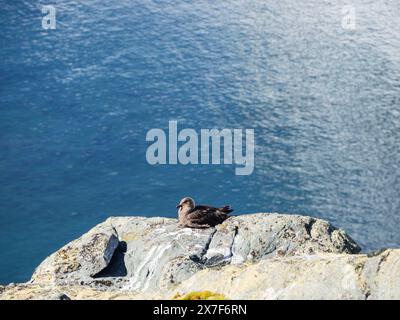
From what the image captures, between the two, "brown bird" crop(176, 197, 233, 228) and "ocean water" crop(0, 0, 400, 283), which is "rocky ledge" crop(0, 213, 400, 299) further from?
"ocean water" crop(0, 0, 400, 283)

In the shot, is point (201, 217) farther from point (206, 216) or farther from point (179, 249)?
point (179, 249)

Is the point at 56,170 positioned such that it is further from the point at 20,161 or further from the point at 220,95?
the point at 220,95

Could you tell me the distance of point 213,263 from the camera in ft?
75.5

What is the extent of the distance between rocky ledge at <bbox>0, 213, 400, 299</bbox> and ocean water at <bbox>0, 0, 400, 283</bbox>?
41.1 metres

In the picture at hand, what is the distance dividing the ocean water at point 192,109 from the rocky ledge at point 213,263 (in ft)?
135

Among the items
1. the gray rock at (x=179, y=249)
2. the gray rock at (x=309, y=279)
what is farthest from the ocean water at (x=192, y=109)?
the gray rock at (x=309, y=279)

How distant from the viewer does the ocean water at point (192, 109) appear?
2844 inches

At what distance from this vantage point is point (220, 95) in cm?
8656

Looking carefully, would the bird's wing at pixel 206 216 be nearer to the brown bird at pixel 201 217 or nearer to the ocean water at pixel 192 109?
the brown bird at pixel 201 217

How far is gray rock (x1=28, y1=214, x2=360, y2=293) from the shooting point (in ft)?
74.8

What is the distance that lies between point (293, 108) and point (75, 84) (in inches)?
953

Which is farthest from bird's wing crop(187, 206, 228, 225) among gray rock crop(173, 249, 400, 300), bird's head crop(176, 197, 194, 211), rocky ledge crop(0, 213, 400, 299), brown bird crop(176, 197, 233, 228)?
gray rock crop(173, 249, 400, 300)
